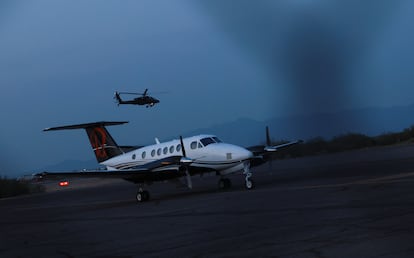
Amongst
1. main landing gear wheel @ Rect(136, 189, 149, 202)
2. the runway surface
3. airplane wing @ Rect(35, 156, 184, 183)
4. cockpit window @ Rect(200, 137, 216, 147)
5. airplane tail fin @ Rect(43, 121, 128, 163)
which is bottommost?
the runway surface

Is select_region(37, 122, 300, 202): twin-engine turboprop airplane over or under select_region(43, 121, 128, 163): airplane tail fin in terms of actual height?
under

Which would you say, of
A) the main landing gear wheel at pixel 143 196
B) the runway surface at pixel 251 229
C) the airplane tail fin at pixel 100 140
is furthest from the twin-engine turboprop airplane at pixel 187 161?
the runway surface at pixel 251 229

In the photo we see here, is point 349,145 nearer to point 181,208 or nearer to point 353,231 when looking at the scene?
point 181,208

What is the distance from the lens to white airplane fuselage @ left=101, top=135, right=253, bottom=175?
27.1 m

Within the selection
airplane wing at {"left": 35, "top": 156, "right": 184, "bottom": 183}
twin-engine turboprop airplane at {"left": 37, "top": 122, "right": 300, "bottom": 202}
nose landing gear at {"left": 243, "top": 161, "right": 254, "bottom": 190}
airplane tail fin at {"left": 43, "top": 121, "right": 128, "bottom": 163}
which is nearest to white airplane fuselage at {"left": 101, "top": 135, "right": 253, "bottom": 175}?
twin-engine turboprop airplane at {"left": 37, "top": 122, "right": 300, "bottom": 202}

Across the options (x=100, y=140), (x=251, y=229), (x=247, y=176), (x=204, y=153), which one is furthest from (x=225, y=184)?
(x=251, y=229)

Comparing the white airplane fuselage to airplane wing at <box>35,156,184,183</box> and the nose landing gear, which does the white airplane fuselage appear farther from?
airplane wing at <box>35,156,184,183</box>

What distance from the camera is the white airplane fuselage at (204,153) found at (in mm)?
27062

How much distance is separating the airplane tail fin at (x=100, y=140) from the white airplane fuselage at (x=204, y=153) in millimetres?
3339

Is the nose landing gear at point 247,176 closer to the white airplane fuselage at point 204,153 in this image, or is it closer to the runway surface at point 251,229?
the white airplane fuselage at point 204,153

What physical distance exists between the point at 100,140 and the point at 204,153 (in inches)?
318

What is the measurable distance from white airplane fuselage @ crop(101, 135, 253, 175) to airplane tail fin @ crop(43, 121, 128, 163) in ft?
11.0

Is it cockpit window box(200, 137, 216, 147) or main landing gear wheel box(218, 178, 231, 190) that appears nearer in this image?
cockpit window box(200, 137, 216, 147)

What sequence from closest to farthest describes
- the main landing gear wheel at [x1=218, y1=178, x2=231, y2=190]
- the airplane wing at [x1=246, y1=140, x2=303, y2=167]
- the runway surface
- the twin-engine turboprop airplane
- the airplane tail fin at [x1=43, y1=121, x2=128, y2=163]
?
the runway surface, the twin-engine turboprop airplane, the airplane wing at [x1=246, y1=140, x2=303, y2=167], the main landing gear wheel at [x1=218, y1=178, x2=231, y2=190], the airplane tail fin at [x1=43, y1=121, x2=128, y2=163]
